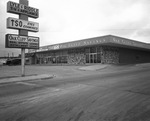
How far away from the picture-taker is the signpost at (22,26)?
13367 millimetres

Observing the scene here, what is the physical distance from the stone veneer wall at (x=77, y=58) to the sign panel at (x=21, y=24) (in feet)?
51.6

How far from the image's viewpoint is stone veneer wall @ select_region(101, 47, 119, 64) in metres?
26.0

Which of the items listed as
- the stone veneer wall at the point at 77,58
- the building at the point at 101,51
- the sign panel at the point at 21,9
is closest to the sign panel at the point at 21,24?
the sign panel at the point at 21,9

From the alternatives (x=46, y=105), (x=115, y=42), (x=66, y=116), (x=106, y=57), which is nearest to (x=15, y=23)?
(x=46, y=105)

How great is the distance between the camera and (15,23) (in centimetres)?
1359

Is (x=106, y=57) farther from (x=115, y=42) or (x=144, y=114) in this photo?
(x=144, y=114)

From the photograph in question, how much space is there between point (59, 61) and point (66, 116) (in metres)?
32.4

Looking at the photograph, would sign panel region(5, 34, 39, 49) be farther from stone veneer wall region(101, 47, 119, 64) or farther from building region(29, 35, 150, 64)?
stone veneer wall region(101, 47, 119, 64)

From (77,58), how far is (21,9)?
18563 millimetres

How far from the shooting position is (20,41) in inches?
563

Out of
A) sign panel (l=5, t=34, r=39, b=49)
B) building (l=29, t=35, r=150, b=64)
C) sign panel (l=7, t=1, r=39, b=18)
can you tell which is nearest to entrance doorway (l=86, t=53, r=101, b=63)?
building (l=29, t=35, r=150, b=64)

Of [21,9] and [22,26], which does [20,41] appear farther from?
[21,9]

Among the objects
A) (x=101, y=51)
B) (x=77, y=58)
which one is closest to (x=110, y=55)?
(x=101, y=51)

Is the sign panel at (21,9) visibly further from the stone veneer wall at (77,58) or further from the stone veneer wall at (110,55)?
the stone veneer wall at (77,58)
